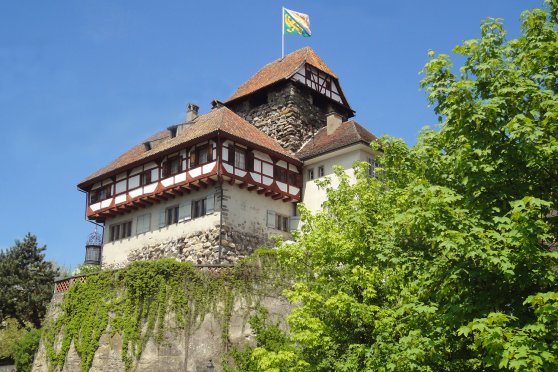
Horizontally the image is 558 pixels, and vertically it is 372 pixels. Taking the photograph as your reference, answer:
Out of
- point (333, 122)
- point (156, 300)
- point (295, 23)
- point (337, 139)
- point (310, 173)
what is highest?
point (295, 23)

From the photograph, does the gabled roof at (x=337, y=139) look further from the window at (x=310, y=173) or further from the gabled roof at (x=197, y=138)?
the gabled roof at (x=197, y=138)

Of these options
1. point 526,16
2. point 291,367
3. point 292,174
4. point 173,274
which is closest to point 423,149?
point 526,16

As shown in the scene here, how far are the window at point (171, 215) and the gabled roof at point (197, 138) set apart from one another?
2.88 metres

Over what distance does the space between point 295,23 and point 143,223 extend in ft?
57.3

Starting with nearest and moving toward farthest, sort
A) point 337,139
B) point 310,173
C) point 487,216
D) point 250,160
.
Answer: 1. point 487,216
2. point 250,160
3. point 337,139
4. point 310,173

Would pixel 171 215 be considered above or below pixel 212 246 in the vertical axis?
above

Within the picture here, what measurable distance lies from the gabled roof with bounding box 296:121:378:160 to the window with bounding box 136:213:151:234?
903 cm

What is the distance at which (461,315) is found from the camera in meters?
11.4

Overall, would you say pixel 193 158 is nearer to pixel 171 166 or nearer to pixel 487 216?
pixel 171 166

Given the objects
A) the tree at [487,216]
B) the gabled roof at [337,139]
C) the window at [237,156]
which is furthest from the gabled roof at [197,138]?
the tree at [487,216]

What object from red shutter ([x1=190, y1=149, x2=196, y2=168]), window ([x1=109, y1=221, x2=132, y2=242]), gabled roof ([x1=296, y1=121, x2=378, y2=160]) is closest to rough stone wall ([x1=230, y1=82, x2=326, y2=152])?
gabled roof ([x1=296, y1=121, x2=378, y2=160])

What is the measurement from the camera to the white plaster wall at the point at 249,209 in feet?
107

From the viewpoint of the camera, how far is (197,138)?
3244 cm

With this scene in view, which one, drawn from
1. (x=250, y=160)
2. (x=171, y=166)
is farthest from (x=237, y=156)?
(x=171, y=166)
